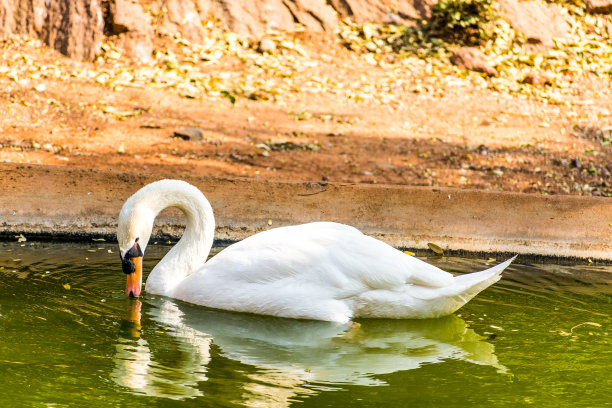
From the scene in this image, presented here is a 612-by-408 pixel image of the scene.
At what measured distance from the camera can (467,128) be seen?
10.3 m

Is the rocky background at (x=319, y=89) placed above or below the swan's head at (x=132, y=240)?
above

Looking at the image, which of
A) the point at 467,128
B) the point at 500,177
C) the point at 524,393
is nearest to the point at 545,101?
the point at 467,128

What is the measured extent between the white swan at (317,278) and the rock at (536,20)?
886 cm

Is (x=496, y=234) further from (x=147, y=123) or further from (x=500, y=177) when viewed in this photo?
(x=147, y=123)

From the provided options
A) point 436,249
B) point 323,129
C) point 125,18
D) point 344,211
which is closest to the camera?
point 436,249

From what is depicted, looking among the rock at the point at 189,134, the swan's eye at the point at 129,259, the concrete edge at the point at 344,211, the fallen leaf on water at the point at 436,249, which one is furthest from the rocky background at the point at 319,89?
the swan's eye at the point at 129,259

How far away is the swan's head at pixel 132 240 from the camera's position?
4684 mm

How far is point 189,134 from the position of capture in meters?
9.16

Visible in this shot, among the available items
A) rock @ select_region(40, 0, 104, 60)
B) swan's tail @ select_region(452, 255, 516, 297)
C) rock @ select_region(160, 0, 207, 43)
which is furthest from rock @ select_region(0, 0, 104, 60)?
swan's tail @ select_region(452, 255, 516, 297)

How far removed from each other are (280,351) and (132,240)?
3.80 ft

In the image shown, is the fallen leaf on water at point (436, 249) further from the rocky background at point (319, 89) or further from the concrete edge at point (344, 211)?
the rocky background at point (319, 89)

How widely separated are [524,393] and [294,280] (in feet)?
4.96

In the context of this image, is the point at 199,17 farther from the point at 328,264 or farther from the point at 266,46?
the point at 328,264

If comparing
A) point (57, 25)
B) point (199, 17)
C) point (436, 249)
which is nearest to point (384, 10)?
point (199, 17)
